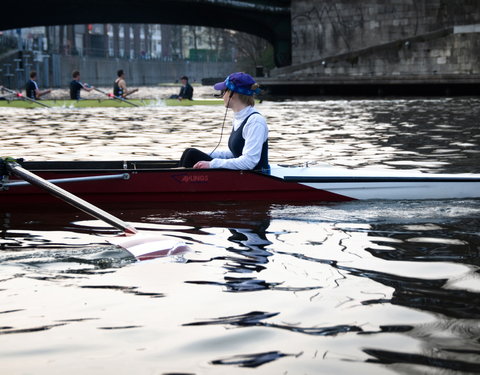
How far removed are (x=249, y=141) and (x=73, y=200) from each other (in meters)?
2.10

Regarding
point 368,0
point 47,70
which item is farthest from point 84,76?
point 368,0

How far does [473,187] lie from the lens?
9172mm

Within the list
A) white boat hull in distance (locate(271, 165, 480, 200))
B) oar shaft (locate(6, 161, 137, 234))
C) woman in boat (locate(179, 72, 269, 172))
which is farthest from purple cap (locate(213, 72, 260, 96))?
oar shaft (locate(6, 161, 137, 234))

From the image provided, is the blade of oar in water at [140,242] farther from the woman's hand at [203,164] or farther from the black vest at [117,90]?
the black vest at [117,90]

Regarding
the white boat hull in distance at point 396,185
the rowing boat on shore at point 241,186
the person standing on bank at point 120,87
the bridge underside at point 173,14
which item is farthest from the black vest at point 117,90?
the white boat hull in distance at point 396,185

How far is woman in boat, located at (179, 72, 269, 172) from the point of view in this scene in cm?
853

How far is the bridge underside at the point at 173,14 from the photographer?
A: 1907 inches

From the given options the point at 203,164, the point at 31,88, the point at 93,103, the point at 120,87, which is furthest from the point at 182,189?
the point at 120,87

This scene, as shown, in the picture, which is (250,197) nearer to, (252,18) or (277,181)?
(277,181)

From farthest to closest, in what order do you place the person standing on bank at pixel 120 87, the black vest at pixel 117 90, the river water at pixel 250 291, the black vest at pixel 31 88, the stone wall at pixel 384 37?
the stone wall at pixel 384 37 → the black vest at pixel 117 90 → the person standing on bank at pixel 120 87 → the black vest at pixel 31 88 → the river water at pixel 250 291

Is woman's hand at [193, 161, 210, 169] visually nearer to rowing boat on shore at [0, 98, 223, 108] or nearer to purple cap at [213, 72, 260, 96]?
purple cap at [213, 72, 260, 96]

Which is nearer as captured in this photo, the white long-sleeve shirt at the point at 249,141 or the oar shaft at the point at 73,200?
the oar shaft at the point at 73,200

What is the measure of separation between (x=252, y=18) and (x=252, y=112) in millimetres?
43610

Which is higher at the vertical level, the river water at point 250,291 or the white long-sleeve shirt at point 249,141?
the white long-sleeve shirt at point 249,141
